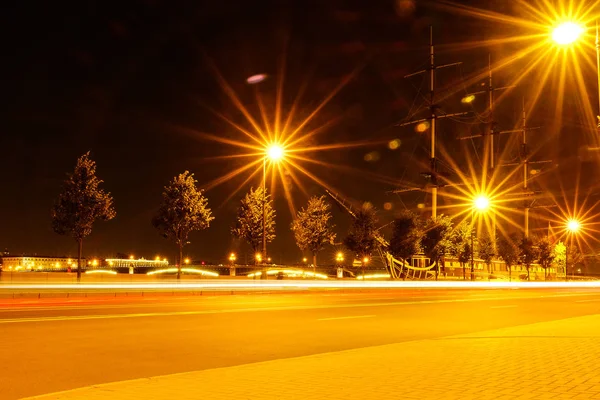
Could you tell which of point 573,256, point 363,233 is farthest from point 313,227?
point 573,256

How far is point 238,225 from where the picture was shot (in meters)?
55.3

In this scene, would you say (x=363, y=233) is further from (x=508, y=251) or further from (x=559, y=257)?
(x=559, y=257)

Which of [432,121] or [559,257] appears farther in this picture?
[559,257]

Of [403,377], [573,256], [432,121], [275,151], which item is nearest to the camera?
[403,377]

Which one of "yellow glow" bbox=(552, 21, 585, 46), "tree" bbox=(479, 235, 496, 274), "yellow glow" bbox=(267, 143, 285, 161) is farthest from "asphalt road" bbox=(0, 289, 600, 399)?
"tree" bbox=(479, 235, 496, 274)

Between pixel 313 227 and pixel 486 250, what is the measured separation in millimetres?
28938

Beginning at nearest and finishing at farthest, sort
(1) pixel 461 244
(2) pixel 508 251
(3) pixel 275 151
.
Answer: (3) pixel 275 151, (1) pixel 461 244, (2) pixel 508 251

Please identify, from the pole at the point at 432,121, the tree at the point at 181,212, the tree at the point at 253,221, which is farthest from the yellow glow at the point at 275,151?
the pole at the point at 432,121

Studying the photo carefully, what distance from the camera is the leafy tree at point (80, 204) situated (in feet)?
128

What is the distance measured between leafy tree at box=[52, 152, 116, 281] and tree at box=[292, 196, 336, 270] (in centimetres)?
2172

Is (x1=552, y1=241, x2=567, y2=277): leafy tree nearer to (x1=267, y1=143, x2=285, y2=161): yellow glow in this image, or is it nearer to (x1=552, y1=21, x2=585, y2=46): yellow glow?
(x1=267, y1=143, x2=285, y2=161): yellow glow

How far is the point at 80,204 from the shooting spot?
39062 mm

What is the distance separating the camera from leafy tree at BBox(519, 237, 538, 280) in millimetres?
82625

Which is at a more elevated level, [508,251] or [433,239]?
[433,239]
